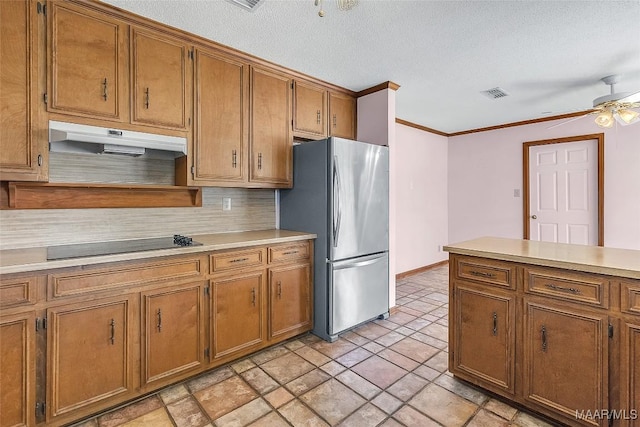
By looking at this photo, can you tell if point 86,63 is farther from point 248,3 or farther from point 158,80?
point 248,3

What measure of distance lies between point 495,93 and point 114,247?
4138 millimetres

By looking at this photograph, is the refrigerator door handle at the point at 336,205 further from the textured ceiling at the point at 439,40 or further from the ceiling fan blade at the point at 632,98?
the ceiling fan blade at the point at 632,98

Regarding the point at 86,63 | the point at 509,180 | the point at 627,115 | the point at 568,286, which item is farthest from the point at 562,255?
the point at 509,180

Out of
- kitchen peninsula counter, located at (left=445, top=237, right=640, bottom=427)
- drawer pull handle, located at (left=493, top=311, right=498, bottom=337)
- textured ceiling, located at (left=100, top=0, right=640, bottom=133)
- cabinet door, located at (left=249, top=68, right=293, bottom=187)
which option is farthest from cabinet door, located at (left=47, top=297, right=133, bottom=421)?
drawer pull handle, located at (left=493, top=311, right=498, bottom=337)

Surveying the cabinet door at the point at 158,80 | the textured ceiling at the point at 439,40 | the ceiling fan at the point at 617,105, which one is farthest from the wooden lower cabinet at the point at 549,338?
the cabinet door at the point at 158,80

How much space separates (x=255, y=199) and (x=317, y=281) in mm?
1044

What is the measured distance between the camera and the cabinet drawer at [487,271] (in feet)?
6.20

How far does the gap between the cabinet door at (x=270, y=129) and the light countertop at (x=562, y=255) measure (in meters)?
1.68

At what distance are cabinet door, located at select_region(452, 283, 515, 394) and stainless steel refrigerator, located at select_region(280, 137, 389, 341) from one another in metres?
1.04

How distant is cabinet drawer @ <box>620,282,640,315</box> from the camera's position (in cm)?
148

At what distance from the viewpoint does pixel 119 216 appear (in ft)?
7.91

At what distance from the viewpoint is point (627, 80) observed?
3.27 meters

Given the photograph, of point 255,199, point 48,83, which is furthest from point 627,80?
point 48,83

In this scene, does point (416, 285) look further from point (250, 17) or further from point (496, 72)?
point (250, 17)
